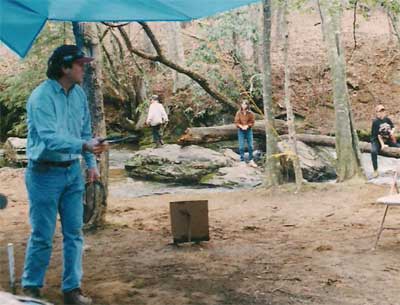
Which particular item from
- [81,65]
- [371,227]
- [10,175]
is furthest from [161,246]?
[10,175]

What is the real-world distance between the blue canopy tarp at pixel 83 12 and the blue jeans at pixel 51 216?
3.22 ft

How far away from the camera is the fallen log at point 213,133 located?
13320 mm

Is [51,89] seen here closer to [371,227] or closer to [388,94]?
[371,227]

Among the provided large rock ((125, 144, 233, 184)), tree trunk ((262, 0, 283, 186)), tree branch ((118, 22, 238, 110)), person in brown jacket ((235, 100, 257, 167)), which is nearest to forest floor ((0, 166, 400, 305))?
tree trunk ((262, 0, 283, 186))

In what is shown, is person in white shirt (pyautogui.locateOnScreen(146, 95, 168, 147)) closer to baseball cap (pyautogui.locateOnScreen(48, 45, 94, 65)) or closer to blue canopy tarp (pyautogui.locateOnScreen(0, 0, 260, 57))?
blue canopy tarp (pyautogui.locateOnScreen(0, 0, 260, 57))

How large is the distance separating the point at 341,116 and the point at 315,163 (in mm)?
2238

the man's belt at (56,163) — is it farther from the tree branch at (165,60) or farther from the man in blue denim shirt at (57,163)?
the tree branch at (165,60)

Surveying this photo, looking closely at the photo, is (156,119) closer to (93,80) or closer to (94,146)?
(93,80)

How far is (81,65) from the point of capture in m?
3.48

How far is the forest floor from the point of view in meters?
4.06

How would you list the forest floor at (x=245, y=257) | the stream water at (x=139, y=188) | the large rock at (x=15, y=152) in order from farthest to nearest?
1. the large rock at (x=15, y=152)
2. the stream water at (x=139, y=188)
3. the forest floor at (x=245, y=257)

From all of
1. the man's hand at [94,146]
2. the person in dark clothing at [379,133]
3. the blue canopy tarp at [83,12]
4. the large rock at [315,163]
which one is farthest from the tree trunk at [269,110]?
the man's hand at [94,146]

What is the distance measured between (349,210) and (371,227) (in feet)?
3.98

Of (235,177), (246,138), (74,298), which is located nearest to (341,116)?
(235,177)
